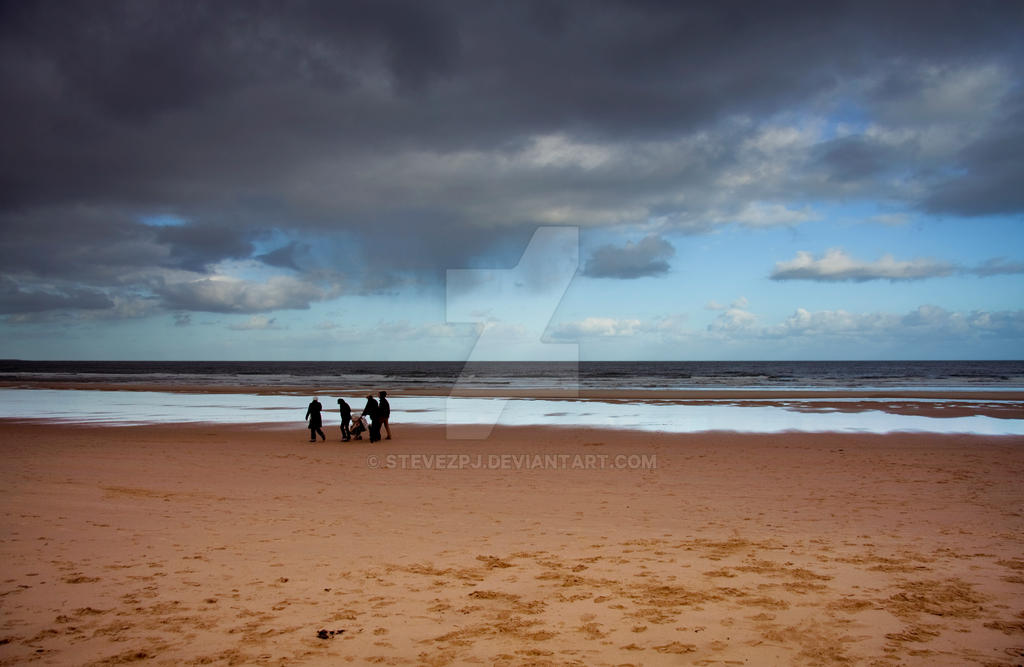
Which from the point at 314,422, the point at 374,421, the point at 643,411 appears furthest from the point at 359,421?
the point at 643,411

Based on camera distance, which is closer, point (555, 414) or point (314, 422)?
point (314, 422)

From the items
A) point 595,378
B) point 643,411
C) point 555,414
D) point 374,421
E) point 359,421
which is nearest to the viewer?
point 374,421

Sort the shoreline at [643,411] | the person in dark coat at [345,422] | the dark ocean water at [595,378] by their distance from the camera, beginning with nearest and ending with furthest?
the person in dark coat at [345,422] < the shoreline at [643,411] < the dark ocean water at [595,378]

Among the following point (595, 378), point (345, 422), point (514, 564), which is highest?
point (345, 422)

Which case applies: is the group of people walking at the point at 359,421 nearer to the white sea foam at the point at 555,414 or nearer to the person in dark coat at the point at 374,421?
the person in dark coat at the point at 374,421

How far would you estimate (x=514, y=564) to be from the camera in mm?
6930

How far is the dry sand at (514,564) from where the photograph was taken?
496 centimetres

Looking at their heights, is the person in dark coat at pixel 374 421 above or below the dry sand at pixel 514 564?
above

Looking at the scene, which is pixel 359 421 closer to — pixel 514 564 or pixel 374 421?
pixel 374 421

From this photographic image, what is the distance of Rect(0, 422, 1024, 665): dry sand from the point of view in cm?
496

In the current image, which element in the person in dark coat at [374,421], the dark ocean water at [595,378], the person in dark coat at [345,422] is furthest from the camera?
the dark ocean water at [595,378]

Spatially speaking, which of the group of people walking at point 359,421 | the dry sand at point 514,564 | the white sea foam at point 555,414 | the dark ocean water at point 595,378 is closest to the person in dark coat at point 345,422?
the group of people walking at point 359,421

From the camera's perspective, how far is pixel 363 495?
36.0 ft

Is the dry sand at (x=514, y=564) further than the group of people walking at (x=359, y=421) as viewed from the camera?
No
